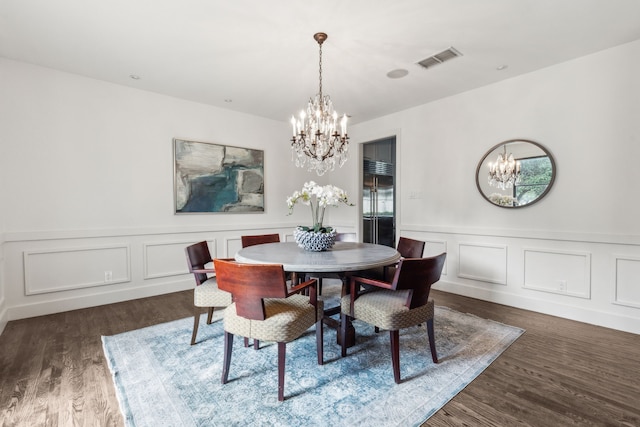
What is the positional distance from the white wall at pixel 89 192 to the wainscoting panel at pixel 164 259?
13 mm

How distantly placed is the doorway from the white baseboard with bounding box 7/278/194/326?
3285 millimetres

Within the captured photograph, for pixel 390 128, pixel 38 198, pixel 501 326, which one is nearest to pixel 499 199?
pixel 501 326

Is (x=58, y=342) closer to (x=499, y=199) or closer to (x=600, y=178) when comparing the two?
(x=499, y=199)

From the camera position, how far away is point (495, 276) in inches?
139

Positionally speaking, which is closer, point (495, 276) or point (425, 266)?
point (425, 266)

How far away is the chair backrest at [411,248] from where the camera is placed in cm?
286

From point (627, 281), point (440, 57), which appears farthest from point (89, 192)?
point (627, 281)

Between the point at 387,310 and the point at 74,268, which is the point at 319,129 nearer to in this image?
the point at 387,310

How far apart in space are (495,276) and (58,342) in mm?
4531

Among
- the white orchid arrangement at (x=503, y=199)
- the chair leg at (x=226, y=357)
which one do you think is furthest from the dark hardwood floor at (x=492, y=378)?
the white orchid arrangement at (x=503, y=199)

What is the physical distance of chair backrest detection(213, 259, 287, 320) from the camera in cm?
165

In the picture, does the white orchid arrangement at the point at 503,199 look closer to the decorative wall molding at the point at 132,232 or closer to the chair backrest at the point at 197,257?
the decorative wall molding at the point at 132,232

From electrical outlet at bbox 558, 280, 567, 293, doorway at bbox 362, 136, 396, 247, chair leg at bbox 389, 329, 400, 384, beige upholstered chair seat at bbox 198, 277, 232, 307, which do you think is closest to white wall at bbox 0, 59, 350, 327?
beige upholstered chair seat at bbox 198, 277, 232, 307

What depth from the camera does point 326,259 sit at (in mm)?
2156
